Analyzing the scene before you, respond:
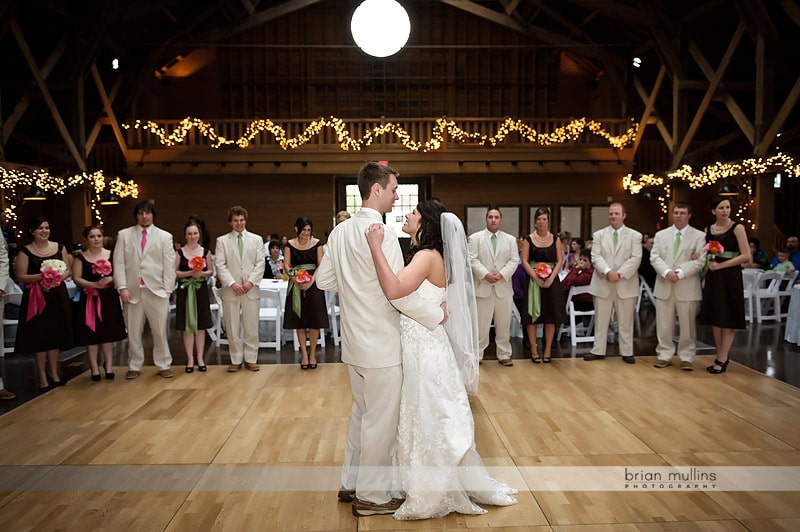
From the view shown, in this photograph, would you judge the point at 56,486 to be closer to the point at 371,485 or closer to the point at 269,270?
the point at 371,485

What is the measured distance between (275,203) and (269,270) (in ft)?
24.8

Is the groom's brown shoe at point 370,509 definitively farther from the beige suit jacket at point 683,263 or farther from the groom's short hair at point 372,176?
the beige suit jacket at point 683,263


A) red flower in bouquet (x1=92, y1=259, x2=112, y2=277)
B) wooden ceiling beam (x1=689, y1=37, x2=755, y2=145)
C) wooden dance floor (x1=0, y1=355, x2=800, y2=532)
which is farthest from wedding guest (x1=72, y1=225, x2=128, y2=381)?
wooden ceiling beam (x1=689, y1=37, x2=755, y2=145)

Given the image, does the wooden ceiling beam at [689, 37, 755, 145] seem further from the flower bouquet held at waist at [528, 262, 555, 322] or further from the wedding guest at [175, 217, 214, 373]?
the wedding guest at [175, 217, 214, 373]

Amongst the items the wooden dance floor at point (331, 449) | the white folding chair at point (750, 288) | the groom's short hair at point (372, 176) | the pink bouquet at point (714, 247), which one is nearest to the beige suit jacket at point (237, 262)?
the wooden dance floor at point (331, 449)

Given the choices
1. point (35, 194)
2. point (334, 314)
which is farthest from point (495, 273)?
point (35, 194)

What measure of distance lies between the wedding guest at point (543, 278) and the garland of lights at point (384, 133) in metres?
9.30

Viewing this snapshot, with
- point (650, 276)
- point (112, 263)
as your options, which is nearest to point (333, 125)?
point (650, 276)

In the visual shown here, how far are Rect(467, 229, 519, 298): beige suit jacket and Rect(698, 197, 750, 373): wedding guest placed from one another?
6.42 ft

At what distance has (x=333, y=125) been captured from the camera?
51.8 feet

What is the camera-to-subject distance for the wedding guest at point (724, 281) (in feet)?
20.2

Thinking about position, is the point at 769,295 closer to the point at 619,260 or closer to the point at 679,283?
the point at 679,283

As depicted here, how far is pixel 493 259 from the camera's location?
6738 mm

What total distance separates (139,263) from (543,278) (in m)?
4.18
